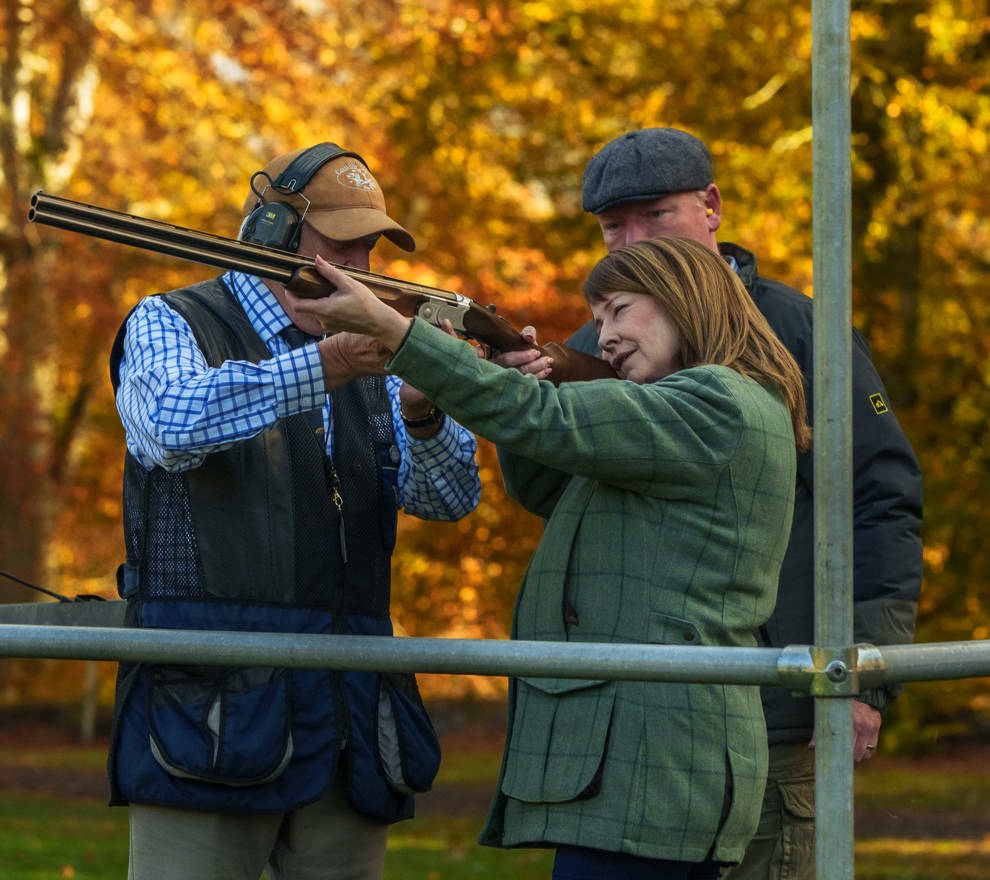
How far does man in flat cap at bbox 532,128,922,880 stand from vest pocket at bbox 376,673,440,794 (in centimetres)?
77

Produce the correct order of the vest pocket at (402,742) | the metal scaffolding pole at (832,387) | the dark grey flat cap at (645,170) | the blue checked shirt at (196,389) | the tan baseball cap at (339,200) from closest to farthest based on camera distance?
the metal scaffolding pole at (832,387)
the blue checked shirt at (196,389)
the vest pocket at (402,742)
the tan baseball cap at (339,200)
the dark grey flat cap at (645,170)

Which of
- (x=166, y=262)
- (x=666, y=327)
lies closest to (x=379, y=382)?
(x=666, y=327)

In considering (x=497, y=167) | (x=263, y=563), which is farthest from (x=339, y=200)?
A: (x=497, y=167)

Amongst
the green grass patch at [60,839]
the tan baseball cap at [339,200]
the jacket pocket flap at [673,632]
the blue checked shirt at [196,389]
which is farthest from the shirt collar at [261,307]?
the green grass patch at [60,839]

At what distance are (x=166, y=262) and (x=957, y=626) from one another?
25.7 ft

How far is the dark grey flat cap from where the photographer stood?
4324mm

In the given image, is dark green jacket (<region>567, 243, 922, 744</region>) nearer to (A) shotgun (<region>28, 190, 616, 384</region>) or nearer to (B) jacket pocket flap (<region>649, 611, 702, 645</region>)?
(A) shotgun (<region>28, 190, 616, 384</region>)

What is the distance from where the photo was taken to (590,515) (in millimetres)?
3115

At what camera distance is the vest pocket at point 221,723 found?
317 cm

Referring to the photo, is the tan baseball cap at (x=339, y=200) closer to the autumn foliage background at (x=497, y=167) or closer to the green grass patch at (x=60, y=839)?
the green grass patch at (x=60, y=839)

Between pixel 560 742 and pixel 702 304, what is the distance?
2.94 ft

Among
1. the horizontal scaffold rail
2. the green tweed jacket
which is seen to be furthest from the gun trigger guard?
the horizontal scaffold rail

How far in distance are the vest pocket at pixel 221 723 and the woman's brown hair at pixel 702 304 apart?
40.7 inches

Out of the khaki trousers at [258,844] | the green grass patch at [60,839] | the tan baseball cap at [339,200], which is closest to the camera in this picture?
the khaki trousers at [258,844]
